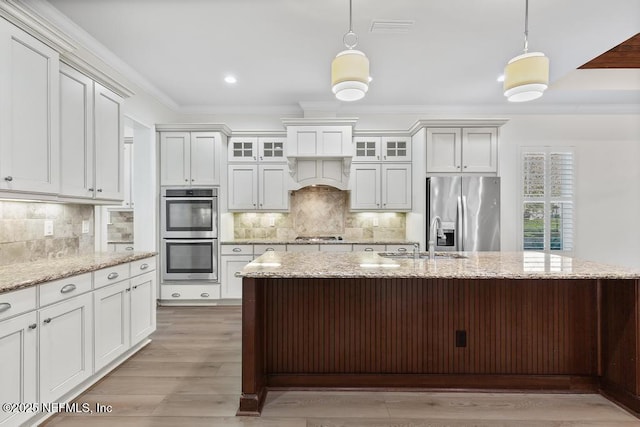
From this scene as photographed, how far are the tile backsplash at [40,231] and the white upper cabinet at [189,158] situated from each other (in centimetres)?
158

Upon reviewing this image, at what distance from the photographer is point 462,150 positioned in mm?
4441

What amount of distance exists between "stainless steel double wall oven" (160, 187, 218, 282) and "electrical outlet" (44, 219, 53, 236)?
76.5 inches

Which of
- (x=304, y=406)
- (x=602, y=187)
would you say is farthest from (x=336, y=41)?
(x=602, y=187)

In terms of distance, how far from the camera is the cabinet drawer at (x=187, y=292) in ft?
15.5

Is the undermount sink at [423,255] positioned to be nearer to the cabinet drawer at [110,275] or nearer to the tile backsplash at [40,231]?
the cabinet drawer at [110,275]

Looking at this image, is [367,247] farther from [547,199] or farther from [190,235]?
[547,199]

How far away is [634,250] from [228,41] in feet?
20.7

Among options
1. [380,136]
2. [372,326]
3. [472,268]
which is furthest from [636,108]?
[372,326]

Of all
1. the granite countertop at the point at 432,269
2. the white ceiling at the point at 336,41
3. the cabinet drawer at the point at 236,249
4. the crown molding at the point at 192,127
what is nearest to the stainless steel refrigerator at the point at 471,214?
the white ceiling at the point at 336,41

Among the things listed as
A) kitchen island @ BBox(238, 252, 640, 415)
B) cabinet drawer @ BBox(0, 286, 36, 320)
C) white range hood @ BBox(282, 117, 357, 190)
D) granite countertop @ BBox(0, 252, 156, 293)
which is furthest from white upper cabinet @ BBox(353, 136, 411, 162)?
cabinet drawer @ BBox(0, 286, 36, 320)

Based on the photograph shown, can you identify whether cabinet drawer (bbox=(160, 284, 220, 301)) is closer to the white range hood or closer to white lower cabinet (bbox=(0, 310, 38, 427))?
the white range hood

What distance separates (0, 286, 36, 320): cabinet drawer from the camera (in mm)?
1695

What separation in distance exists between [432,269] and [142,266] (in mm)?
2531

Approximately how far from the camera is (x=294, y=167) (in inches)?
193
